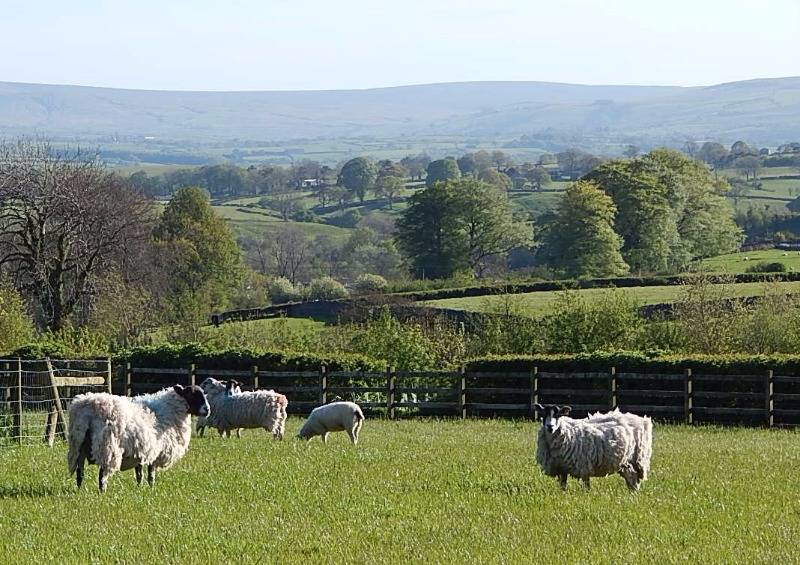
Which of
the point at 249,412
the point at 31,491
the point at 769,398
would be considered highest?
the point at 31,491

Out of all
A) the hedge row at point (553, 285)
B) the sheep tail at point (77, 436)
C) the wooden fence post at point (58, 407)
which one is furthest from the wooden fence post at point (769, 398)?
the hedge row at point (553, 285)

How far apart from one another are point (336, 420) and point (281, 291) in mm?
74940

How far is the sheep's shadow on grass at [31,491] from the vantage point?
1541cm

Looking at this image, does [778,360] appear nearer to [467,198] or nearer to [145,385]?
[145,385]

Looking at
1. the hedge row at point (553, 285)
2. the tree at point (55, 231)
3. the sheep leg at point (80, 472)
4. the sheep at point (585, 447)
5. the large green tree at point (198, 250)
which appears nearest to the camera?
the sheep at point (585, 447)

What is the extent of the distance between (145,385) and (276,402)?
12994 millimetres

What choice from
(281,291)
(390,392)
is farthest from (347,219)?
(390,392)

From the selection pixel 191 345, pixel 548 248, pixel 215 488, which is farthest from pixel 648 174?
pixel 215 488

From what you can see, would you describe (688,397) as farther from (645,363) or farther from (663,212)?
(663,212)

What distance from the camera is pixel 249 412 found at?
81.3 ft

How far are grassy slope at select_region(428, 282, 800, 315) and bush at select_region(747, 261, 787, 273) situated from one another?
1186 cm

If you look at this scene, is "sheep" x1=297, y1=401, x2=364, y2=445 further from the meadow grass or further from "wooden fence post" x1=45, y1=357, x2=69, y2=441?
"wooden fence post" x1=45, y1=357, x2=69, y2=441

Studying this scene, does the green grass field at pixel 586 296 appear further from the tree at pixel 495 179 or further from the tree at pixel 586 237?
the tree at pixel 495 179

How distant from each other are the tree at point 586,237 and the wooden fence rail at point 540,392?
52.1 metres
